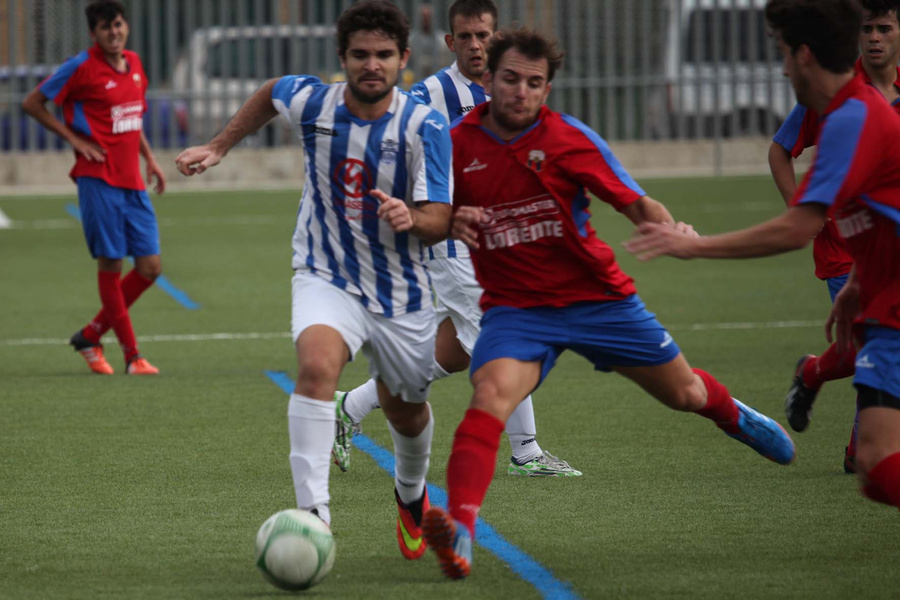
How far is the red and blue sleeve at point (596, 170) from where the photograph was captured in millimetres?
4684

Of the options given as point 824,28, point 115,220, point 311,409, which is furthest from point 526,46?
point 115,220

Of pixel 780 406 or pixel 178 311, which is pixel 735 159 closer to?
pixel 178 311

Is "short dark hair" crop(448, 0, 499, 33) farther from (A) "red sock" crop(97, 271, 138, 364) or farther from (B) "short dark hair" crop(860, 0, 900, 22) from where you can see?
(A) "red sock" crop(97, 271, 138, 364)

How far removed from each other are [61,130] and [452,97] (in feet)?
12.1

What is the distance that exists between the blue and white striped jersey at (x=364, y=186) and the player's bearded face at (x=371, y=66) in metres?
0.10

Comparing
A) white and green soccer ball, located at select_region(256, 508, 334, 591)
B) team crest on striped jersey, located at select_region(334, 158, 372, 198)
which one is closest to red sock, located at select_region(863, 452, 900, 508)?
white and green soccer ball, located at select_region(256, 508, 334, 591)

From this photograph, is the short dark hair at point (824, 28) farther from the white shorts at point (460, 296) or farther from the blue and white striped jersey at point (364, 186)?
the white shorts at point (460, 296)

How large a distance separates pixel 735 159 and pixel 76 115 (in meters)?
16.1

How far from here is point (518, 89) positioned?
4.67 metres

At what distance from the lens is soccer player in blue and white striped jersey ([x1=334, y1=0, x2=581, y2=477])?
6.28 meters

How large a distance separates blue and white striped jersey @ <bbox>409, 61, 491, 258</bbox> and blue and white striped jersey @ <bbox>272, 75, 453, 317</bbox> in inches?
64.4

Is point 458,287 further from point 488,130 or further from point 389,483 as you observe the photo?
point 488,130

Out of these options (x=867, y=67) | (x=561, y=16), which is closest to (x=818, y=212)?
(x=867, y=67)

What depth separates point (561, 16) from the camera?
22891 mm
